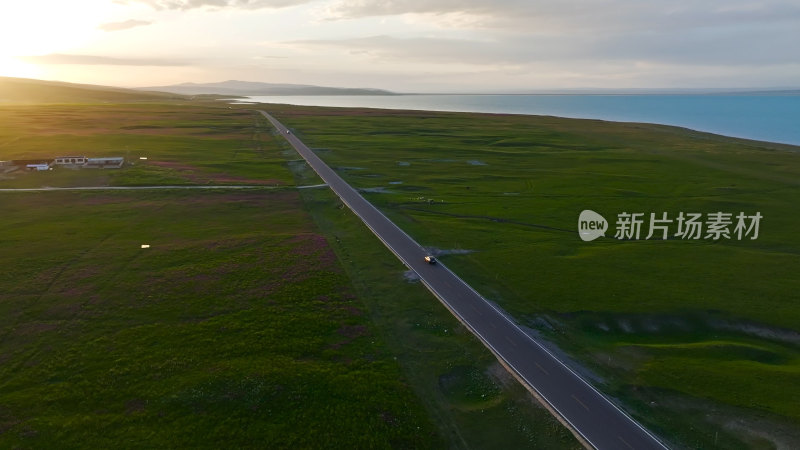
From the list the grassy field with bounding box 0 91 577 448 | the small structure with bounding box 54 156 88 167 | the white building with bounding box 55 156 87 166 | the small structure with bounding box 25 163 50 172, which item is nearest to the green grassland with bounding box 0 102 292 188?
the small structure with bounding box 25 163 50 172

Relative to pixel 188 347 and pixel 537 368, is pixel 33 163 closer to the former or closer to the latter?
pixel 188 347

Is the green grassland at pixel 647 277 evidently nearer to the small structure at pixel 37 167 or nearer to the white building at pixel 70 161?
the white building at pixel 70 161

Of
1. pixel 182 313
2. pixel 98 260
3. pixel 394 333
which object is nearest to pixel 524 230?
pixel 394 333

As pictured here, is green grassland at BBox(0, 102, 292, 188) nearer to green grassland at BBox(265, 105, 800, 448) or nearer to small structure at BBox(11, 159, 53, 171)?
small structure at BBox(11, 159, 53, 171)

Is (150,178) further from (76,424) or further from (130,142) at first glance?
(76,424)

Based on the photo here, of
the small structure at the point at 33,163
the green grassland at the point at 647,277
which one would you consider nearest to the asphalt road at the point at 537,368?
the green grassland at the point at 647,277
